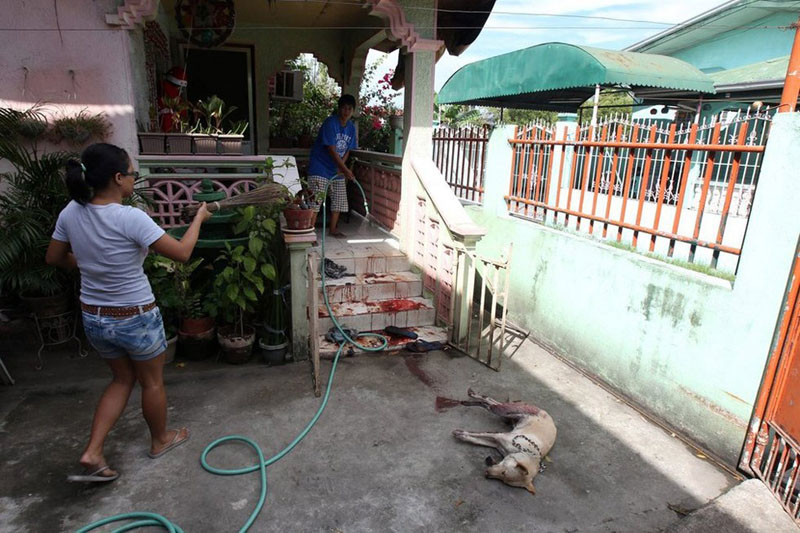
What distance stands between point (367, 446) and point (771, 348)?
249cm

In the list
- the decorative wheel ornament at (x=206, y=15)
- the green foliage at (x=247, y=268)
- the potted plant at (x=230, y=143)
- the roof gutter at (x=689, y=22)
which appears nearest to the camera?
the green foliage at (x=247, y=268)

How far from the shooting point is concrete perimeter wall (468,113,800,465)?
9.07 ft

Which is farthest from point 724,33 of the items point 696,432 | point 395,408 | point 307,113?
point 395,408

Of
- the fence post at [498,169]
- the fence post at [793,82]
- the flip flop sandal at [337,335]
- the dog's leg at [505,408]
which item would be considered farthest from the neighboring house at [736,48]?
the flip flop sandal at [337,335]

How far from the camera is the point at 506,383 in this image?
157 inches

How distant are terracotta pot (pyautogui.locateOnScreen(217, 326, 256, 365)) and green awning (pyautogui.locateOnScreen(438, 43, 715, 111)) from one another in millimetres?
6599

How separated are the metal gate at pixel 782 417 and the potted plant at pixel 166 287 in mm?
4142

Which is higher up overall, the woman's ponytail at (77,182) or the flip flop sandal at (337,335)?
the woman's ponytail at (77,182)

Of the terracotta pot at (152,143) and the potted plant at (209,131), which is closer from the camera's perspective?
the terracotta pot at (152,143)

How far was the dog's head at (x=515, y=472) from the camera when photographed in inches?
107

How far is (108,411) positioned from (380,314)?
252cm

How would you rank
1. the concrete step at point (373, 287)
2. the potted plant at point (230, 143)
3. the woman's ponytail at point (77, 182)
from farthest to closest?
the concrete step at point (373, 287)
the potted plant at point (230, 143)
the woman's ponytail at point (77, 182)

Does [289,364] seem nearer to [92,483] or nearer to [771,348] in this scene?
[92,483]

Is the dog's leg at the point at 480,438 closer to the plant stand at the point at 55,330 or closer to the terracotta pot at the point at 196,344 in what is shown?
the terracotta pot at the point at 196,344
